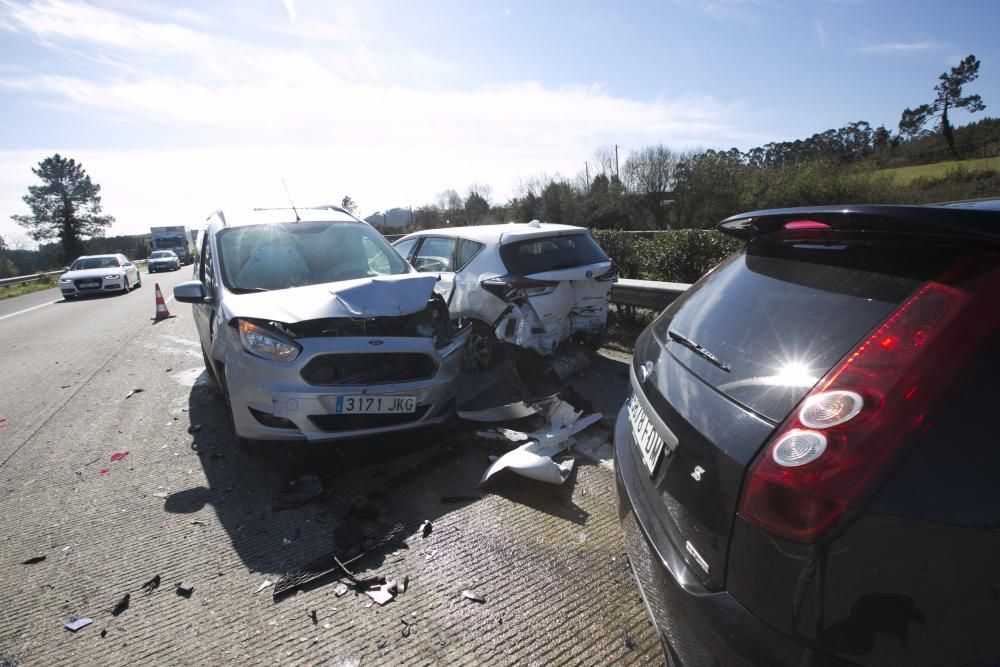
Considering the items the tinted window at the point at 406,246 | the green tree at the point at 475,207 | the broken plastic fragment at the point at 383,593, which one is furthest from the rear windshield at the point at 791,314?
the green tree at the point at 475,207

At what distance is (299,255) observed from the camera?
15.0ft

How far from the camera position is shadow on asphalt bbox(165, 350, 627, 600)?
2916mm

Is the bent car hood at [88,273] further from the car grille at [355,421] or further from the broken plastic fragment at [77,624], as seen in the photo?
the broken plastic fragment at [77,624]

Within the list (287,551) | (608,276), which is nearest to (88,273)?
(608,276)

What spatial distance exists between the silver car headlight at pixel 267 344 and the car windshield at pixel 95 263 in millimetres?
20228

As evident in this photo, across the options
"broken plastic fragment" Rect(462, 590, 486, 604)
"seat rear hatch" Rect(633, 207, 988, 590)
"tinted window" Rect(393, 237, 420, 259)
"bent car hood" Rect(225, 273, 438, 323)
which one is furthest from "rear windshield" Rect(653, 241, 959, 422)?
"tinted window" Rect(393, 237, 420, 259)

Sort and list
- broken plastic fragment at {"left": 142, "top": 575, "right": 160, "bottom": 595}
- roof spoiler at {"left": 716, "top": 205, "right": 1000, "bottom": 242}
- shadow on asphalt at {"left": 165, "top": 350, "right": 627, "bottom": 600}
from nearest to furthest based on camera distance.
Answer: roof spoiler at {"left": 716, "top": 205, "right": 1000, "bottom": 242}, broken plastic fragment at {"left": 142, "top": 575, "right": 160, "bottom": 595}, shadow on asphalt at {"left": 165, "top": 350, "right": 627, "bottom": 600}

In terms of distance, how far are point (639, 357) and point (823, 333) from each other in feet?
3.33

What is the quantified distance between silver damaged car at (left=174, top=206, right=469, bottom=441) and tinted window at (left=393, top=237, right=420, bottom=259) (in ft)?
7.41

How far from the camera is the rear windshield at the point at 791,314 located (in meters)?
1.29

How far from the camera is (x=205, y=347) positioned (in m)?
5.18

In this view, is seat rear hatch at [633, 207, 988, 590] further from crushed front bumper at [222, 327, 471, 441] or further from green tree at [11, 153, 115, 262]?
green tree at [11, 153, 115, 262]

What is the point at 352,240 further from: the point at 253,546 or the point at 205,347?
the point at 253,546

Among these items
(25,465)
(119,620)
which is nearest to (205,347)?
(25,465)
